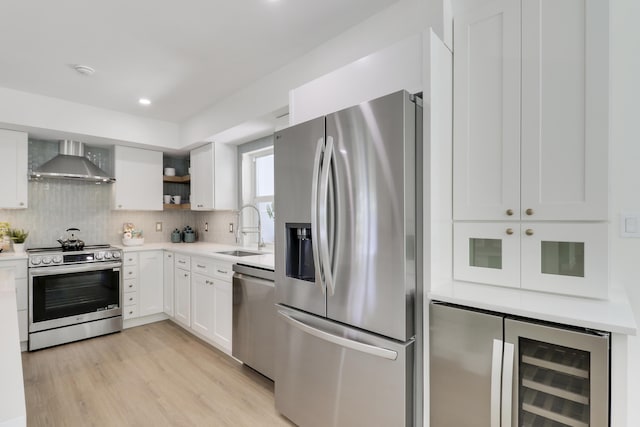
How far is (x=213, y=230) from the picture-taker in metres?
4.64

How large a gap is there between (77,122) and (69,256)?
145cm

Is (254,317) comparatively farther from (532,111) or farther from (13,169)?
(13,169)

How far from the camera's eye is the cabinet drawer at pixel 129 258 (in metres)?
3.75

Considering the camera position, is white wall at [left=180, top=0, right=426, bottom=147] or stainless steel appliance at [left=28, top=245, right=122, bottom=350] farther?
stainless steel appliance at [left=28, top=245, right=122, bottom=350]

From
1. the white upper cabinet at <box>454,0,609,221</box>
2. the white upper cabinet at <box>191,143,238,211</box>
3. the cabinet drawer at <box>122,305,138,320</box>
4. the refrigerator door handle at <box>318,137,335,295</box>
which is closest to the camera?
the white upper cabinet at <box>454,0,609,221</box>

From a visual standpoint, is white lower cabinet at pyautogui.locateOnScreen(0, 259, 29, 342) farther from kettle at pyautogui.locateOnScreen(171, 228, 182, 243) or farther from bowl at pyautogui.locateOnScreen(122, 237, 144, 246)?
kettle at pyautogui.locateOnScreen(171, 228, 182, 243)

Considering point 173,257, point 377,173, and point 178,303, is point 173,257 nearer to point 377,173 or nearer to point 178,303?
point 178,303

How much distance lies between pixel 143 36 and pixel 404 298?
8.06ft

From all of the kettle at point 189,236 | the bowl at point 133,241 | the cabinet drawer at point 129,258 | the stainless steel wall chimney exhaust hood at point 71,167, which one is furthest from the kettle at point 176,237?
the stainless steel wall chimney exhaust hood at point 71,167

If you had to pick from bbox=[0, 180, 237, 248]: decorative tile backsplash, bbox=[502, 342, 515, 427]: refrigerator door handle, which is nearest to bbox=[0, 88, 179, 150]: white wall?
bbox=[0, 180, 237, 248]: decorative tile backsplash

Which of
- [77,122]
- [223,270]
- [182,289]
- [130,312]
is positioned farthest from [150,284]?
[77,122]

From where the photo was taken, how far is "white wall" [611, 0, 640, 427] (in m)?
1.37

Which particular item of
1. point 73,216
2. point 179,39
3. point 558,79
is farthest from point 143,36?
point 73,216

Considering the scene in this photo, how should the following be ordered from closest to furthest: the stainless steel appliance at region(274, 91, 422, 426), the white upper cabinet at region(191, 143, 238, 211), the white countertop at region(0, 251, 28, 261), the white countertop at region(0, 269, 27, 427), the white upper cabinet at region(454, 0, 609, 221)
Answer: the white countertop at region(0, 269, 27, 427) → the white upper cabinet at region(454, 0, 609, 221) → the stainless steel appliance at region(274, 91, 422, 426) → the white countertop at region(0, 251, 28, 261) → the white upper cabinet at region(191, 143, 238, 211)
